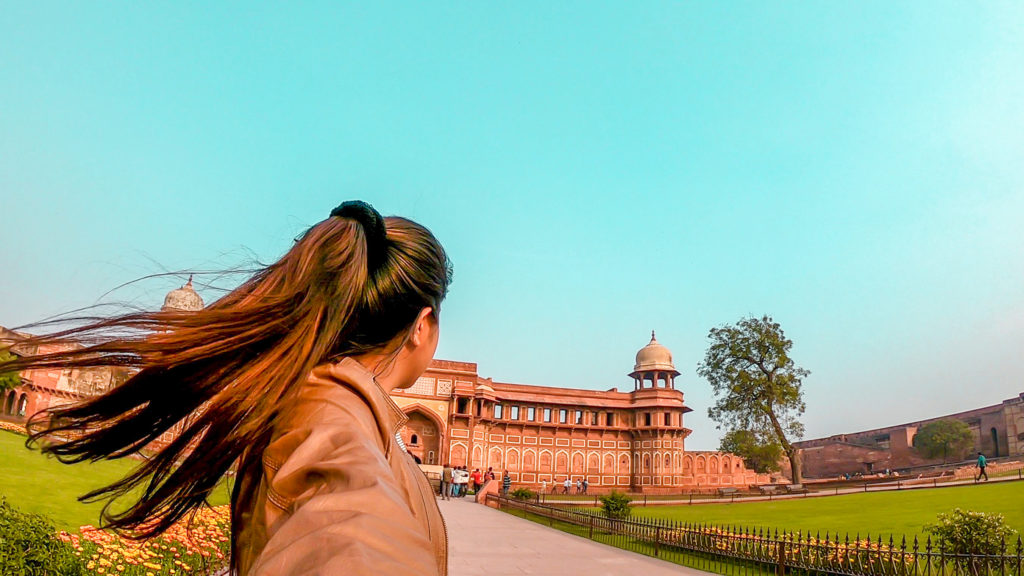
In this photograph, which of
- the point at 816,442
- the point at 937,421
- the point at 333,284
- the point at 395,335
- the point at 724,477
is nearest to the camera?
the point at 333,284

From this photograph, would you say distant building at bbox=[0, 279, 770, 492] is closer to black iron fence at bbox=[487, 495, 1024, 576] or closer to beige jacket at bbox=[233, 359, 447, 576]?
black iron fence at bbox=[487, 495, 1024, 576]

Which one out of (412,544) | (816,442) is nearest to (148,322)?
(412,544)

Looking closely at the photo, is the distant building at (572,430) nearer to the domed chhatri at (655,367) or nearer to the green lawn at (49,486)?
the domed chhatri at (655,367)

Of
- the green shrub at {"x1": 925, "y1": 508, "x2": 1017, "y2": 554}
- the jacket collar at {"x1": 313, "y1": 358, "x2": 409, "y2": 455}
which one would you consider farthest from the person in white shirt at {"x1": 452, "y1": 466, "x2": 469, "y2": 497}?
the jacket collar at {"x1": 313, "y1": 358, "x2": 409, "y2": 455}

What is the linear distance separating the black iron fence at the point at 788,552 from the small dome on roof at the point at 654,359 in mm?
28095

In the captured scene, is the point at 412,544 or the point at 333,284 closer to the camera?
the point at 412,544

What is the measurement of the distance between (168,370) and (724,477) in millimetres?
44869

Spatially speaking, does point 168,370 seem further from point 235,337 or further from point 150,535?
point 150,535

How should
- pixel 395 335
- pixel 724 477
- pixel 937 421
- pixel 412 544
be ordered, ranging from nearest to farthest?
pixel 412 544, pixel 395 335, pixel 724 477, pixel 937 421

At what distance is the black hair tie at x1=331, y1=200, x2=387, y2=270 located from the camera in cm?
128

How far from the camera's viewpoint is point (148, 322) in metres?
1.21

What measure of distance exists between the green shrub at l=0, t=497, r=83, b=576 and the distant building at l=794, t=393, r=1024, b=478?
1836 inches

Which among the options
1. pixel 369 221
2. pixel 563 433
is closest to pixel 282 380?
pixel 369 221

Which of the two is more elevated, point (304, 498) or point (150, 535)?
point (304, 498)
